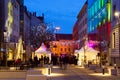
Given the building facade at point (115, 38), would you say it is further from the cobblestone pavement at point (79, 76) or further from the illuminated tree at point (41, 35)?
the illuminated tree at point (41, 35)

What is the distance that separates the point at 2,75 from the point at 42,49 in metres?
29.8

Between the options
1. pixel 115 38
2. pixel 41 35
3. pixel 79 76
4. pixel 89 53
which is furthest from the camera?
pixel 41 35

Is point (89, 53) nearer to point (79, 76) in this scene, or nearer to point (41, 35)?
point (79, 76)

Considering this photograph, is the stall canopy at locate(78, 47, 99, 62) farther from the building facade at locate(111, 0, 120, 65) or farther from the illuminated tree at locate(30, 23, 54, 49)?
the illuminated tree at locate(30, 23, 54, 49)

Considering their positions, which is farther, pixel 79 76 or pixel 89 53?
pixel 89 53

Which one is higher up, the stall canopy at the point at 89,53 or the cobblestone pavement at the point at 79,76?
the stall canopy at the point at 89,53

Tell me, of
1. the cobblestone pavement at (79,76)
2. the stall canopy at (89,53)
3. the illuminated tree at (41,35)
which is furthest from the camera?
the illuminated tree at (41,35)

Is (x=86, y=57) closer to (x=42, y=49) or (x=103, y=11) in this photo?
(x=42, y=49)

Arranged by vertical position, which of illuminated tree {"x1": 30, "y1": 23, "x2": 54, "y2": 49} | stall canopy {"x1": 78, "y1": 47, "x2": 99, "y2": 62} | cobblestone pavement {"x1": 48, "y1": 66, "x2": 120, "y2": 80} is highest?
illuminated tree {"x1": 30, "y1": 23, "x2": 54, "y2": 49}

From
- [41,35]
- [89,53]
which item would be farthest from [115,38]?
[41,35]

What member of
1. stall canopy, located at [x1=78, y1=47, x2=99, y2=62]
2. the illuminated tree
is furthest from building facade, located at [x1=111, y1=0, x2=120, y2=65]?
the illuminated tree

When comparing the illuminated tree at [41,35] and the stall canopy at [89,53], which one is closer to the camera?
the stall canopy at [89,53]

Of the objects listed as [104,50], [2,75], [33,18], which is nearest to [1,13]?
[104,50]

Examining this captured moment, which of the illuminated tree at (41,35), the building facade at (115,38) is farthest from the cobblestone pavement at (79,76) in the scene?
the illuminated tree at (41,35)
